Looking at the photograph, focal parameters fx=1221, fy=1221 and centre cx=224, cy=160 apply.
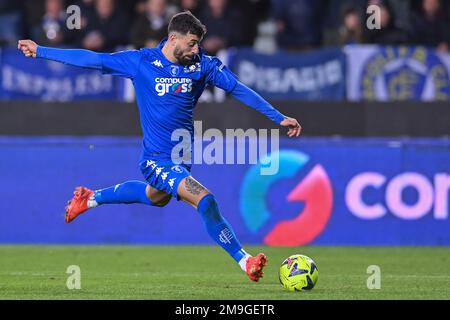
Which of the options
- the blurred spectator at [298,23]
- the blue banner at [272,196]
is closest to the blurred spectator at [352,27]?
the blurred spectator at [298,23]

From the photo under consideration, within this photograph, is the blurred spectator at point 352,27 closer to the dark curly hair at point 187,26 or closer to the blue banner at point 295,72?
the blue banner at point 295,72

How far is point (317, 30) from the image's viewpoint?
17.8 meters

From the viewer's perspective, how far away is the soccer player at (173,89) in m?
9.85

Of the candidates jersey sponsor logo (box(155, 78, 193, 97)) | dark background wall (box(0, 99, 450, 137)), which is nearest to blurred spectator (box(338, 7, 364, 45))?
dark background wall (box(0, 99, 450, 137))

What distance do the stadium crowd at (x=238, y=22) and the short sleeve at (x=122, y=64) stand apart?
20.3 ft

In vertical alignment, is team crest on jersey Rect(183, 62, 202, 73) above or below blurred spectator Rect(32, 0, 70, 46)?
below

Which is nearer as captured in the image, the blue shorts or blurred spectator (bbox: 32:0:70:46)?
the blue shorts

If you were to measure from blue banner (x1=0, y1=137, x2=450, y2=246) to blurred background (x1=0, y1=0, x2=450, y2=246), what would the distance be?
0.01 meters

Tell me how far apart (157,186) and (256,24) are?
7.78 m

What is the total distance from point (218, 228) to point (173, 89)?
1236mm

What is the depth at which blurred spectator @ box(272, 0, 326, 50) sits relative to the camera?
1773 cm

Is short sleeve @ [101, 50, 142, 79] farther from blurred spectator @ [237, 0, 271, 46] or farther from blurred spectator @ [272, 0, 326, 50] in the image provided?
blurred spectator @ [272, 0, 326, 50]

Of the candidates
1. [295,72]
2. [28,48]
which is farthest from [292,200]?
[28,48]
